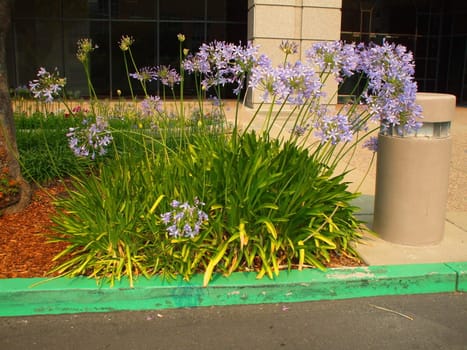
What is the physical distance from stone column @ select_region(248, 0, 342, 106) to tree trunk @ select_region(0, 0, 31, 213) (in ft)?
35.2

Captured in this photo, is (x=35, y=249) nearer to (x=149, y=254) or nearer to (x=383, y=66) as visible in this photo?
(x=149, y=254)

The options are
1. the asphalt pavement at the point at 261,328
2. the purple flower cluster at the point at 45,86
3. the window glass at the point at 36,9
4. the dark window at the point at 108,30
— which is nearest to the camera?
the asphalt pavement at the point at 261,328

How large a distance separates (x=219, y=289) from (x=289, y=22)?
1330cm

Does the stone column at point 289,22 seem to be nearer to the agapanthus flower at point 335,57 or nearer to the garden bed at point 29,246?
the garden bed at point 29,246

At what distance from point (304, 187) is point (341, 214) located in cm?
55

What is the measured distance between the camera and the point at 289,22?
1608 cm

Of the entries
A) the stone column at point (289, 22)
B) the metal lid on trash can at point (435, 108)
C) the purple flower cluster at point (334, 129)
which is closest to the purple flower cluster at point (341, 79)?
the purple flower cluster at point (334, 129)

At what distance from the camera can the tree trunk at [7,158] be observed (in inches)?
211

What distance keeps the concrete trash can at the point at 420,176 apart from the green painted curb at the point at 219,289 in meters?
0.57

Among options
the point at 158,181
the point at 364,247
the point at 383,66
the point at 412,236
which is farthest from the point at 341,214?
the point at 158,181

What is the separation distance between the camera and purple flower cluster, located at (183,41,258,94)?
421cm

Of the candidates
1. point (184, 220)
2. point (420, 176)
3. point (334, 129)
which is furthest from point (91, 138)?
point (420, 176)

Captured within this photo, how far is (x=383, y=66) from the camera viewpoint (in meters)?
4.39

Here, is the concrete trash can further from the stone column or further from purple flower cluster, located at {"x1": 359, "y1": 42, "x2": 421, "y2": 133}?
the stone column
